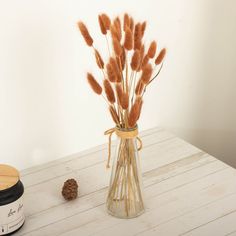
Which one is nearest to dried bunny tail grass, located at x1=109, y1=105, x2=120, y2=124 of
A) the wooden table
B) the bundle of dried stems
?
the bundle of dried stems

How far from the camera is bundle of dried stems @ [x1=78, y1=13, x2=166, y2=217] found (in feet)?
2.93

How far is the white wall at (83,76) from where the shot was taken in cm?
113

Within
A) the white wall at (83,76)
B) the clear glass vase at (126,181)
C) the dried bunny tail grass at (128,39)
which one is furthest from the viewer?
the white wall at (83,76)

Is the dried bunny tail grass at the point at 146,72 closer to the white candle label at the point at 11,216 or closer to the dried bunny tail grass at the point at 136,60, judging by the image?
the dried bunny tail grass at the point at 136,60

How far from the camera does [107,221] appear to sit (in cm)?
102

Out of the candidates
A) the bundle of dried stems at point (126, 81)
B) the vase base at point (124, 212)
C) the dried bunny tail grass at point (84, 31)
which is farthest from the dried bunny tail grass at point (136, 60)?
the vase base at point (124, 212)

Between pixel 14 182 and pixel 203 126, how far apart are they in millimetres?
765

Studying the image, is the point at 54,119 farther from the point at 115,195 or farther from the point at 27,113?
the point at 115,195

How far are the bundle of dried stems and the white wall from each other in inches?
8.7

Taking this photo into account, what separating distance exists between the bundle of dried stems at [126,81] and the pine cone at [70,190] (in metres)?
0.09

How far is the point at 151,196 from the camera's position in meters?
1.10

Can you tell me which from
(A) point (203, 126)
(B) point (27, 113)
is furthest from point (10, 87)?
(A) point (203, 126)

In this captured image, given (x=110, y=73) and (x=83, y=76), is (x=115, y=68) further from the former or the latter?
(x=83, y=76)

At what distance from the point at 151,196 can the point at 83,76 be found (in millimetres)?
347
